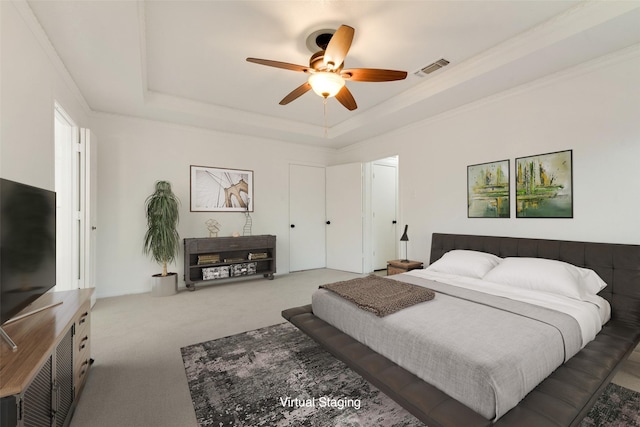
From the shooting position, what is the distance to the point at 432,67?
3119mm

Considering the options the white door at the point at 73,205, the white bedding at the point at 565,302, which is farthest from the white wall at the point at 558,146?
the white door at the point at 73,205

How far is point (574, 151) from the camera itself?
9.17 feet

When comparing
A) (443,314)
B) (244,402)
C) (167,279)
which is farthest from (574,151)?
A: (167,279)

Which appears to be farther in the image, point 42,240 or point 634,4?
point 634,4

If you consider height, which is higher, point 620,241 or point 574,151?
point 574,151

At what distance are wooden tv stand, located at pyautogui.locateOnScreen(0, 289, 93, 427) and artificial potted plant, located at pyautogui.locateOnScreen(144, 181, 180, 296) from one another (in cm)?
201

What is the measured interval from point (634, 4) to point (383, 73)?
1.77 m

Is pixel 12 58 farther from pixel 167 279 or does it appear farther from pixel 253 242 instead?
pixel 253 242

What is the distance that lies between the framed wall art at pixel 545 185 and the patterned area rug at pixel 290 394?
1681 millimetres

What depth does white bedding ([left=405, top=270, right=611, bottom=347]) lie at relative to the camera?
192 centimetres

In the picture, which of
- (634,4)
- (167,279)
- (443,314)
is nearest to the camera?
(443,314)

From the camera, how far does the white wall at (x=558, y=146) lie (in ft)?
8.23

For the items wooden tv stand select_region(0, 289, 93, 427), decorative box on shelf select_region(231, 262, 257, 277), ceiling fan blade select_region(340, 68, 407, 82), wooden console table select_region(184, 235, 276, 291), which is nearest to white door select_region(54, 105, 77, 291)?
wooden console table select_region(184, 235, 276, 291)

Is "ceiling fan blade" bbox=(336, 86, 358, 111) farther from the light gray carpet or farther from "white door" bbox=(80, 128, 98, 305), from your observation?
"white door" bbox=(80, 128, 98, 305)
